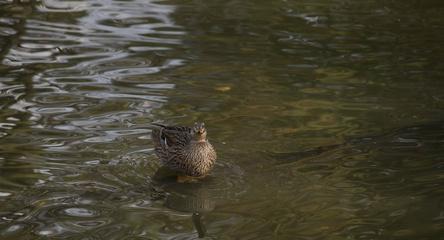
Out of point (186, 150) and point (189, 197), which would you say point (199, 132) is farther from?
point (189, 197)

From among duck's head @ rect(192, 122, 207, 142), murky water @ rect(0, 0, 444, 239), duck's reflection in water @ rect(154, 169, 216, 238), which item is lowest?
duck's reflection in water @ rect(154, 169, 216, 238)

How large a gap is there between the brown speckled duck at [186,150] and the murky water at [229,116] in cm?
14

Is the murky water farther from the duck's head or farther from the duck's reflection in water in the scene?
the duck's head

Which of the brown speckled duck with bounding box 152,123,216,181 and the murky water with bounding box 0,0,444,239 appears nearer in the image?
the murky water with bounding box 0,0,444,239

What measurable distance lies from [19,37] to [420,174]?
6775 millimetres

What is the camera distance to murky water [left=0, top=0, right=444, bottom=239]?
281 inches

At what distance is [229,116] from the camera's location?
381 inches

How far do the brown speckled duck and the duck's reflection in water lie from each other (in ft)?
0.34

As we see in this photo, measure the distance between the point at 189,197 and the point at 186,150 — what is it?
494 mm

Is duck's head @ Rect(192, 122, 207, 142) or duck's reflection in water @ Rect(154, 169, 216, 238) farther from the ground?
Answer: duck's head @ Rect(192, 122, 207, 142)

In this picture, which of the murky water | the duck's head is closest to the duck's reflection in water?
the murky water

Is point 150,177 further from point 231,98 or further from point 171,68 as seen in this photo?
point 171,68

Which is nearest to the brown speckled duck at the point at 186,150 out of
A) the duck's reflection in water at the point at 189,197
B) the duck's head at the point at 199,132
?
the duck's head at the point at 199,132

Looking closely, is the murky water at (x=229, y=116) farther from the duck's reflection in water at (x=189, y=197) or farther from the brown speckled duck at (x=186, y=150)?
the brown speckled duck at (x=186, y=150)
